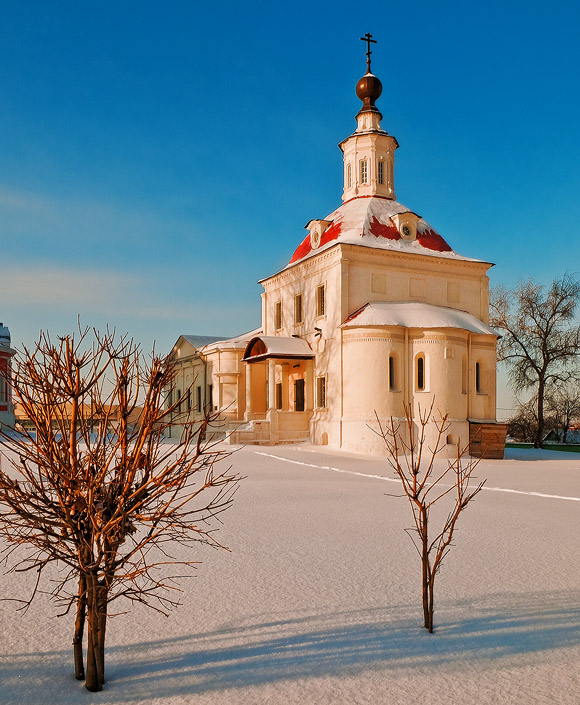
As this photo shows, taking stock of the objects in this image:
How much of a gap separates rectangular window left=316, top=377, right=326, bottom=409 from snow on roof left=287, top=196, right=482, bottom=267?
5943 millimetres

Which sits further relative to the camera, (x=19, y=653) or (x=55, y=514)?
(x=19, y=653)

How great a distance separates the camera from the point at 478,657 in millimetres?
4762

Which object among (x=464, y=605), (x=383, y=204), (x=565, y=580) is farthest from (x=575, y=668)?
(x=383, y=204)

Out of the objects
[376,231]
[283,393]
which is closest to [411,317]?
[376,231]

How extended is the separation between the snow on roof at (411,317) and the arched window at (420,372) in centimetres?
138

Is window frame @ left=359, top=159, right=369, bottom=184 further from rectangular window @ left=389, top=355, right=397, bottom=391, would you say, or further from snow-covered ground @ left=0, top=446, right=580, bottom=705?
snow-covered ground @ left=0, top=446, right=580, bottom=705

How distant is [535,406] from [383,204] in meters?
14.5

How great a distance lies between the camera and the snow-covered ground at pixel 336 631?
426 cm

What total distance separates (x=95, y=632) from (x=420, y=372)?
2363cm

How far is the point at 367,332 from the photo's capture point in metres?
26.5

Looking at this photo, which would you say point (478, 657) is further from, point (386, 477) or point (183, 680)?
point (386, 477)

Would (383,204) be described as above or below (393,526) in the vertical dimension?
above

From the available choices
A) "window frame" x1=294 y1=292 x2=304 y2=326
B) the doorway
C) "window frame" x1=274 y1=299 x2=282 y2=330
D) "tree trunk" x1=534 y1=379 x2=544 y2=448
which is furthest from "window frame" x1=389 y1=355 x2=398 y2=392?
"tree trunk" x1=534 y1=379 x2=544 y2=448

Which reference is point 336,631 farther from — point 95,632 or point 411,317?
point 411,317
